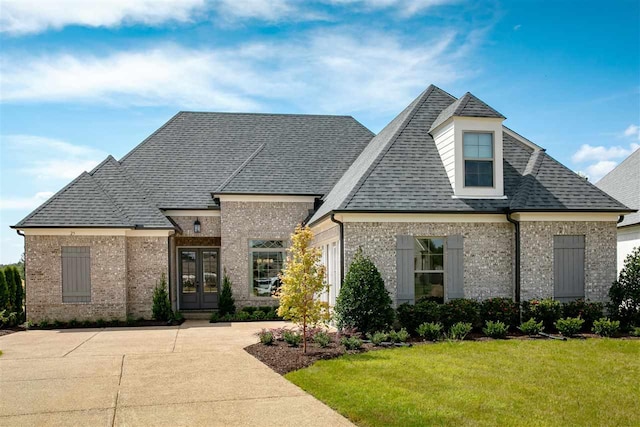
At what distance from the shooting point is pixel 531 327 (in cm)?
1314

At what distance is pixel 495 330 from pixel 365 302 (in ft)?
10.0

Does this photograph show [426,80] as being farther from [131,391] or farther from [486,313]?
[131,391]

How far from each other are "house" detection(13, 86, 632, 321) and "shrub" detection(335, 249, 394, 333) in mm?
848

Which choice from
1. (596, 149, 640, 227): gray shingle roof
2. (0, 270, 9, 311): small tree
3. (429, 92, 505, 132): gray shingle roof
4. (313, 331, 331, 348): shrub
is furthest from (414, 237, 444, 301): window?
(0, 270, 9, 311): small tree

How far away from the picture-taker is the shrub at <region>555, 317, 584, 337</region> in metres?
13.0

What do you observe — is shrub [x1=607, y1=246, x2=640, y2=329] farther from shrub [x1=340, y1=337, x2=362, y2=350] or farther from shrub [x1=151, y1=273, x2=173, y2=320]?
shrub [x1=151, y1=273, x2=173, y2=320]

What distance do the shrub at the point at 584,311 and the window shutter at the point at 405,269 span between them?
3808 millimetres

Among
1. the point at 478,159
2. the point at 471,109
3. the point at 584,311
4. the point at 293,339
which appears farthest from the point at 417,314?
the point at 471,109

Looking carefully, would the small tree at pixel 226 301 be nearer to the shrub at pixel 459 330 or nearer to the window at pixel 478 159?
the shrub at pixel 459 330

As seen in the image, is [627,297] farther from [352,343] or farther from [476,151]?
[352,343]

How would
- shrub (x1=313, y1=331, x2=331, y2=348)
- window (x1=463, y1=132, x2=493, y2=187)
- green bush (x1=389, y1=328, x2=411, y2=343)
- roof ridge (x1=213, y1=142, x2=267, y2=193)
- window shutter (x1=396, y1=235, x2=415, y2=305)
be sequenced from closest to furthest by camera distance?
shrub (x1=313, y1=331, x2=331, y2=348) < green bush (x1=389, y1=328, x2=411, y2=343) < window shutter (x1=396, y1=235, x2=415, y2=305) < window (x1=463, y1=132, x2=493, y2=187) < roof ridge (x1=213, y1=142, x2=267, y2=193)

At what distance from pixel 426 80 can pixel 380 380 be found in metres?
11.8

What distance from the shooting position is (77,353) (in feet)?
39.8

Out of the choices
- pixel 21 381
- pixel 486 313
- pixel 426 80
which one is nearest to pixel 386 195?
pixel 486 313
